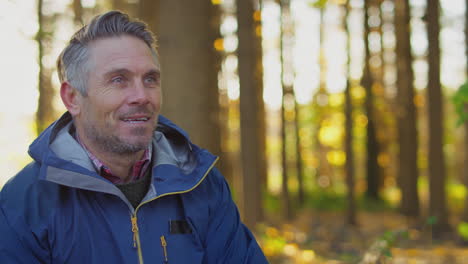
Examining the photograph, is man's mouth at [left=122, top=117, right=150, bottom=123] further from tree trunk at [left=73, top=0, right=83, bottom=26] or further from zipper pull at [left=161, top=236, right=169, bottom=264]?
tree trunk at [left=73, top=0, right=83, bottom=26]

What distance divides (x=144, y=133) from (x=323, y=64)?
64.1ft

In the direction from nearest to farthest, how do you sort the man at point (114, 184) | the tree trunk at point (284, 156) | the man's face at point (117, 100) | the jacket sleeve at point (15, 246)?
the jacket sleeve at point (15, 246), the man at point (114, 184), the man's face at point (117, 100), the tree trunk at point (284, 156)

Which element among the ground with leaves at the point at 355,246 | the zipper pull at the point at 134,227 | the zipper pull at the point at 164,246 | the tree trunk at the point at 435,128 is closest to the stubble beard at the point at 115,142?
the zipper pull at the point at 134,227

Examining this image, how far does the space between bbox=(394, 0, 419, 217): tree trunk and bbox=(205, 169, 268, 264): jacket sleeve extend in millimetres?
11959

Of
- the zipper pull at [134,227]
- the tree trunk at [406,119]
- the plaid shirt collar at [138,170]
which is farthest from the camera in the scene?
the tree trunk at [406,119]

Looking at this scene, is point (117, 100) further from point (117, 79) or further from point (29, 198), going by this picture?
point (29, 198)

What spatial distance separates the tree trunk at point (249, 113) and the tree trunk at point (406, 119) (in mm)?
5492

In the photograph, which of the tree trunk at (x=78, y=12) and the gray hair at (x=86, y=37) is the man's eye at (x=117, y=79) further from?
the tree trunk at (x=78, y=12)

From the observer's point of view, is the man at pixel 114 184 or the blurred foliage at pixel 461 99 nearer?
the man at pixel 114 184

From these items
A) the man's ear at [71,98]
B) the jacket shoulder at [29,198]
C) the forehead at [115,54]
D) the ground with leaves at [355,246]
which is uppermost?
the forehead at [115,54]

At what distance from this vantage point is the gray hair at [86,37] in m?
2.29

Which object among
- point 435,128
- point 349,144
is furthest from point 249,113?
point 435,128

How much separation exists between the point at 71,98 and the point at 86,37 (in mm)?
326

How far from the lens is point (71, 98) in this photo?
94.1 inches
